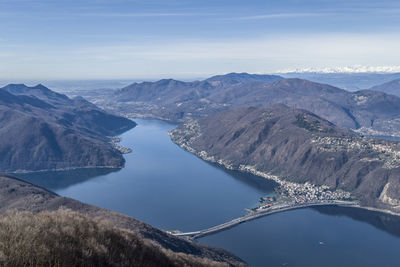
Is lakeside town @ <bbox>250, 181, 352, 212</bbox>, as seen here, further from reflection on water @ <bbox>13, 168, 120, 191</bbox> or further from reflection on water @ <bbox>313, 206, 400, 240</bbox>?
reflection on water @ <bbox>13, 168, 120, 191</bbox>

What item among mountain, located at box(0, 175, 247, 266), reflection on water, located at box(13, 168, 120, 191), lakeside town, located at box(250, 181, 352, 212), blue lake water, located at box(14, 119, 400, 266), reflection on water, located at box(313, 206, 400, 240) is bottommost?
reflection on water, located at box(13, 168, 120, 191)

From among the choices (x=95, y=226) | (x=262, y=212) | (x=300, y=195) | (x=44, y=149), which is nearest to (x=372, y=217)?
(x=300, y=195)

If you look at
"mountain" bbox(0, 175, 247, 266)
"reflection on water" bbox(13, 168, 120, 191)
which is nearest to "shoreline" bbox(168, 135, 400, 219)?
"reflection on water" bbox(13, 168, 120, 191)

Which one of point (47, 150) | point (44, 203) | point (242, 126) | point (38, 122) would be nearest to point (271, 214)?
point (44, 203)

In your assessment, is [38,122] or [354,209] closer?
[354,209]

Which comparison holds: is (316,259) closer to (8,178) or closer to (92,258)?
(92,258)

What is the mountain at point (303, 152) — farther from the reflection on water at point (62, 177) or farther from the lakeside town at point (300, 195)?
the reflection on water at point (62, 177)
